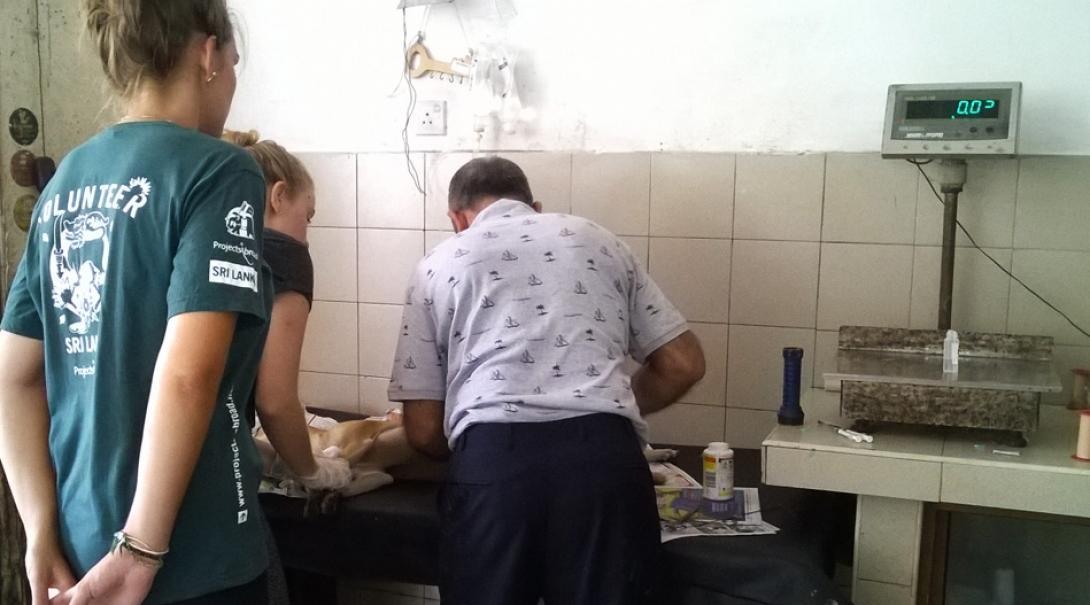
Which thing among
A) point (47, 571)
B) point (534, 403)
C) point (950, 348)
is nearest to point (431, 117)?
point (534, 403)

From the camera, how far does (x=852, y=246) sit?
6.77 feet

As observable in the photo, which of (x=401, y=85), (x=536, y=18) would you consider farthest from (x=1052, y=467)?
(x=401, y=85)

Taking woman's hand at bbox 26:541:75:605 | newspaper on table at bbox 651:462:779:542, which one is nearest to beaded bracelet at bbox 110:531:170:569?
woman's hand at bbox 26:541:75:605

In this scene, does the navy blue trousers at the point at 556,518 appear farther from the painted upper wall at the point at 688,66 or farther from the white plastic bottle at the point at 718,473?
the painted upper wall at the point at 688,66

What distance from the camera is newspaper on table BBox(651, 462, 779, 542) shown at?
5.32 ft

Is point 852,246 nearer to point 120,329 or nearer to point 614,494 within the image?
point 614,494

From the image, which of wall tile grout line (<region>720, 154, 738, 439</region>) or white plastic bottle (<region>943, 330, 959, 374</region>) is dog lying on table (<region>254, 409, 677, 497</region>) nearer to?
wall tile grout line (<region>720, 154, 738, 439</region>)

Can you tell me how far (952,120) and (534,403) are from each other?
39.3 inches

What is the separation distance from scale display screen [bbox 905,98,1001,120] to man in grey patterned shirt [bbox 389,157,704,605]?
63cm

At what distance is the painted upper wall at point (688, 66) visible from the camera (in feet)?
6.34

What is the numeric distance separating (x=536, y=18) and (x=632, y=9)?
247 mm

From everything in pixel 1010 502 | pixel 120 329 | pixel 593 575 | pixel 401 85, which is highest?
pixel 401 85

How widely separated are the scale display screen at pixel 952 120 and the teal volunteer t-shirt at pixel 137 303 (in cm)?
129

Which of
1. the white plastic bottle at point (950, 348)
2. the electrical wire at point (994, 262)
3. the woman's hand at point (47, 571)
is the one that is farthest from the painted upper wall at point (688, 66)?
the woman's hand at point (47, 571)
